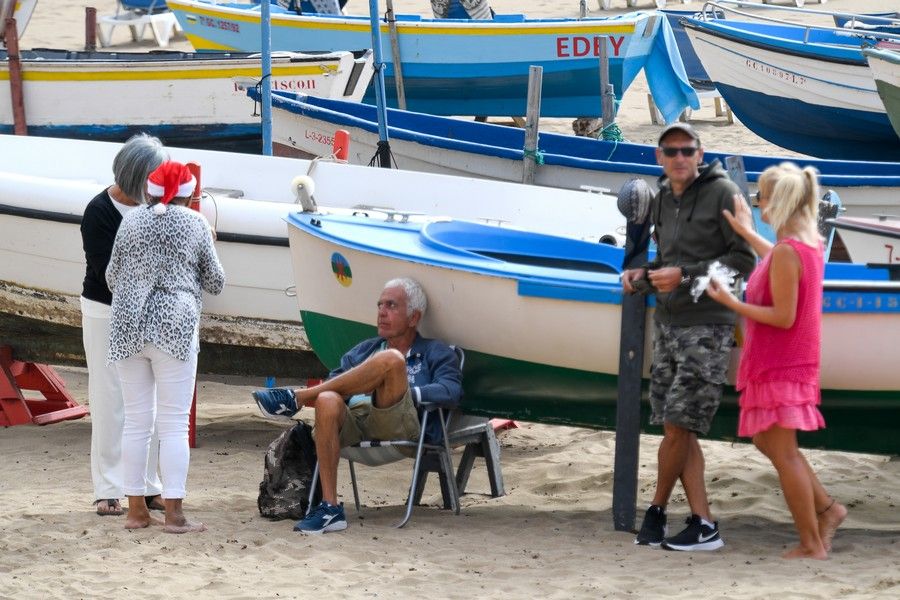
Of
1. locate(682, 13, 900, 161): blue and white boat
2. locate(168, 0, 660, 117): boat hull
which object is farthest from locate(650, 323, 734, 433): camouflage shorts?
locate(168, 0, 660, 117): boat hull

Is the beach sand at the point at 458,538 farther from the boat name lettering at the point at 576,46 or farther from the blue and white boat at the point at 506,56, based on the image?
the boat name lettering at the point at 576,46

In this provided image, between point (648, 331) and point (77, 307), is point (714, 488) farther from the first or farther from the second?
point (77, 307)

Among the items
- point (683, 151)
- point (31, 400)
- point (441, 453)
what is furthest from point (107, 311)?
point (31, 400)

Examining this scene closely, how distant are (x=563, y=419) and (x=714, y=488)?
0.86m

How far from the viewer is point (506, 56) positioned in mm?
14414

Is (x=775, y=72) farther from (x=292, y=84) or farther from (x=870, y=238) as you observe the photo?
(x=870, y=238)

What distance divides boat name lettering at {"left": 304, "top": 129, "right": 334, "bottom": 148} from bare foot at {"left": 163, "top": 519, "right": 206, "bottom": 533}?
5.54 m

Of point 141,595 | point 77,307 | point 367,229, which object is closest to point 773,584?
point 141,595

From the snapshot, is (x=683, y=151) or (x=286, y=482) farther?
(x=286, y=482)

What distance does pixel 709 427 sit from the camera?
5238 mm

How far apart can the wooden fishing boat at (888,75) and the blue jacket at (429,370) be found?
23.7 feet

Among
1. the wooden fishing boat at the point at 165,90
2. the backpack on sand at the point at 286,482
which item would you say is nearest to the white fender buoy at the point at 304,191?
the backpack on sand at the point at 286,482

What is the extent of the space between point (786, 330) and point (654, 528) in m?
0.95

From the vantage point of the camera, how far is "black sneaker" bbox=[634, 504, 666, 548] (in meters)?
5.24
